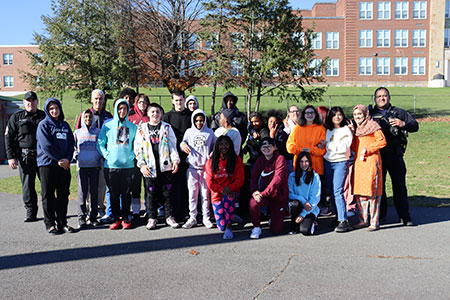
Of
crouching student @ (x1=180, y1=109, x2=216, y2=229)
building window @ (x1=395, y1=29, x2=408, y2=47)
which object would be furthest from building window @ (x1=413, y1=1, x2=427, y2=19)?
crouching student @ (x1=180, y1=109, x2=216, y2=229)

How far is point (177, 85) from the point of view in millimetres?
19641

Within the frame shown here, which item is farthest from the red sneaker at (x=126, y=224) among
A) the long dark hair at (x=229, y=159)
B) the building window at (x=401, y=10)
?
the building window at (x=401, y=10)

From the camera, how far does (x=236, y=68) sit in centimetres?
1931

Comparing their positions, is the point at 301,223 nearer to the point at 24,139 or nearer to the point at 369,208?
the point at 369,208

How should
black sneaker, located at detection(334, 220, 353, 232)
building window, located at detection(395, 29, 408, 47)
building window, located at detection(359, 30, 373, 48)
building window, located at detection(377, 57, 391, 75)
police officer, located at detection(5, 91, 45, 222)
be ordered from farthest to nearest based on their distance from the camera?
building window, located at detection(395, 29, 408, 47) < building window, located at detection(377, 57, 391, 75) < building window, located at detection(359, 30, 373, 48) < police officer, located at detection(5, 91, 45, 222) < black sneaker, located at detection(334, 220, 353, 232)

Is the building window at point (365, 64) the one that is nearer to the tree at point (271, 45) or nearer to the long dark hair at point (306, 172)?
the tree at point (271, 45)

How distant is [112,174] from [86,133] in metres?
0.83

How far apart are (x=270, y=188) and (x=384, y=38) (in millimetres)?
52893

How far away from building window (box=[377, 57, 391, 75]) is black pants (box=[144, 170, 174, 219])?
5189cm

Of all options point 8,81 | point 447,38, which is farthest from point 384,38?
point 8,81

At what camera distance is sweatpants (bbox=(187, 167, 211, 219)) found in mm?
6773

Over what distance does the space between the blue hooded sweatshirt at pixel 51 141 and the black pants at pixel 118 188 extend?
2.32ft

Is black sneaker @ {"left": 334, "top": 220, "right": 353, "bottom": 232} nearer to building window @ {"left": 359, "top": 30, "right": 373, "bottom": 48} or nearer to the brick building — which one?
the brick building

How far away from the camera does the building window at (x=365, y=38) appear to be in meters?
53.2
